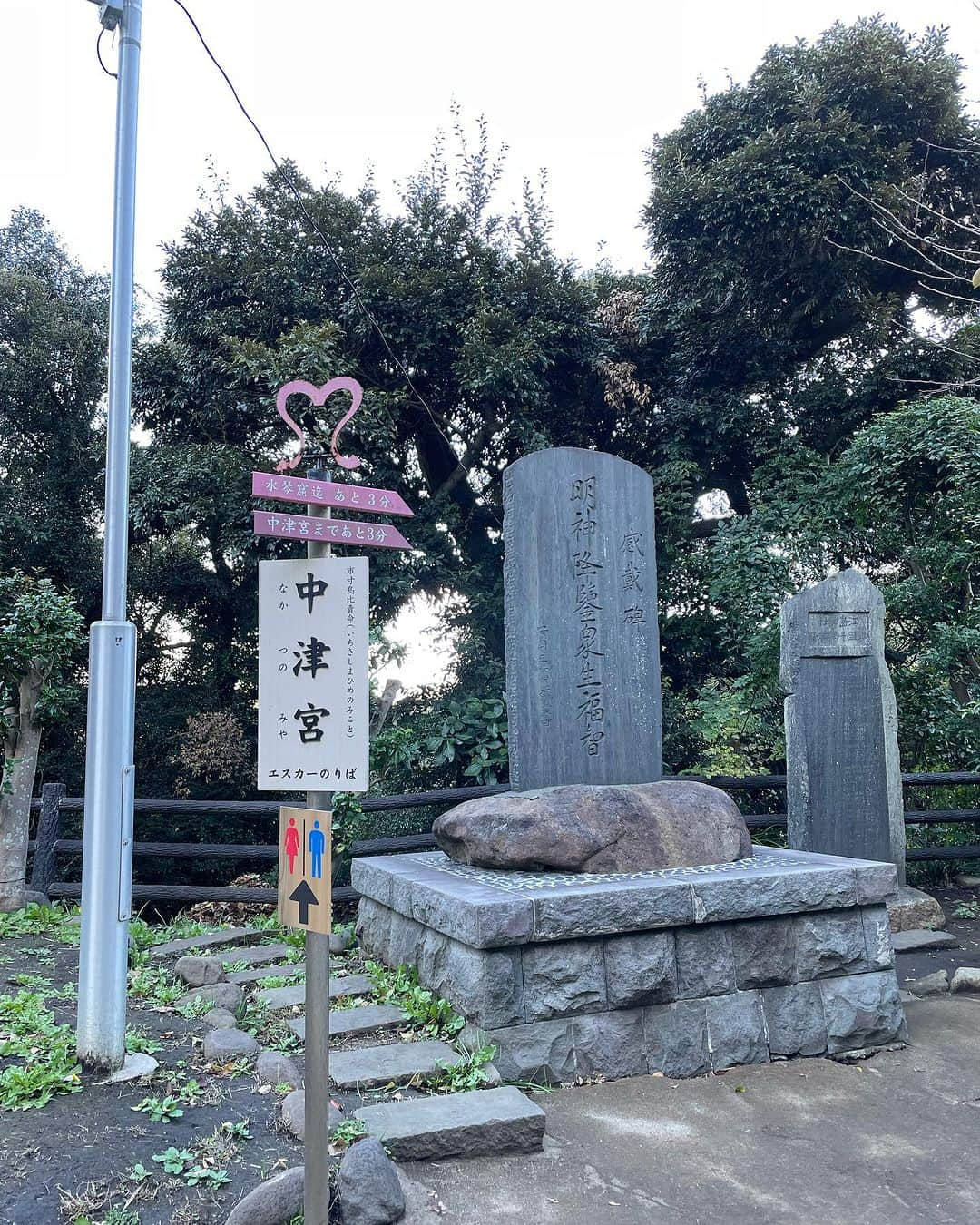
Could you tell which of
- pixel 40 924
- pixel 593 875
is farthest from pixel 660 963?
pixel 40 924

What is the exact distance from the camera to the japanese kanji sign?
2.36 meters

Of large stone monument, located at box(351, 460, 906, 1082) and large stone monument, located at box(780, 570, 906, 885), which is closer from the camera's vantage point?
large stone monument, located at box(351, 460, 906, 1082)

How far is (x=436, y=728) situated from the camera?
8125mm

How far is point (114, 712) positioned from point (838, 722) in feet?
16.1

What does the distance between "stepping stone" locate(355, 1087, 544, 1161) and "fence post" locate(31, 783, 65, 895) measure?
4.66 meters

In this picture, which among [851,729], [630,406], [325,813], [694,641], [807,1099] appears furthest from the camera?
[630,406]

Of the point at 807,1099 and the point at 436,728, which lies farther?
the point at 436,728

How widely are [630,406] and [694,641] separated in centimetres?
299

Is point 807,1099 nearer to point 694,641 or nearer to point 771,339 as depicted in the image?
A: point 694,641

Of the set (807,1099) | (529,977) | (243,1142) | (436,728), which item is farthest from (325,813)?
(436,728)

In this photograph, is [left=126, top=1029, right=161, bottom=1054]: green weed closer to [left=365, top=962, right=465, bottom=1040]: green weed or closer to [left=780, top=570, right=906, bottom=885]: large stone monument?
[left=365, top=962, right=465, bottom=1040]: green weed

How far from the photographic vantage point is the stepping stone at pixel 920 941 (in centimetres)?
583

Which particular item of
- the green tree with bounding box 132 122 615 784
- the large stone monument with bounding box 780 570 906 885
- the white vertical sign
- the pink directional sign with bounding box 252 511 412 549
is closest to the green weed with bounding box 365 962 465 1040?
the white vertical sign

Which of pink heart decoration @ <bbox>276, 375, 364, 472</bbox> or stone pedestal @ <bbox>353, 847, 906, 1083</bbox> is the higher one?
pink heart decoration @ <bbox>276, 375, 364, 472</bbox>
